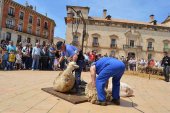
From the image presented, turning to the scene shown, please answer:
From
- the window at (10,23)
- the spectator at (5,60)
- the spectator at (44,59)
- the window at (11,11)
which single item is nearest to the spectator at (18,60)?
the spectator at (5,60)

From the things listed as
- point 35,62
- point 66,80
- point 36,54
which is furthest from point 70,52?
point 35,62

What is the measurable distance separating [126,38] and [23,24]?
75.2 ft

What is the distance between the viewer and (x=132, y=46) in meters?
52.2

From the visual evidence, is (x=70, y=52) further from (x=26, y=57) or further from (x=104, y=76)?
(x=26, y=57)

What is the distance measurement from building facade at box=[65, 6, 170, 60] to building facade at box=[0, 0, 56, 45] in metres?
11.2

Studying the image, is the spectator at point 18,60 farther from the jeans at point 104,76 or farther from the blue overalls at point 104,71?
the jeans at point 104,76

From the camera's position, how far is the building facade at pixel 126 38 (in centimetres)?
5097

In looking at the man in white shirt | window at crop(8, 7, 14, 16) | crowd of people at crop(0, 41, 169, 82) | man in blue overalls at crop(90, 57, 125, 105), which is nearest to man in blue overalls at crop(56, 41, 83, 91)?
man in blue overalls at crop(90, 57, 125, 105)

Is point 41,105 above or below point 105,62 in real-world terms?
below

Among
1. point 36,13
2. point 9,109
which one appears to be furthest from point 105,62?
point 36,13

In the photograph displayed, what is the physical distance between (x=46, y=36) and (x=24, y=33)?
824 centimetres

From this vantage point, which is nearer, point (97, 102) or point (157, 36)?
point (97, 102)

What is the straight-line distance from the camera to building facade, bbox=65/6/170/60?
167 feet

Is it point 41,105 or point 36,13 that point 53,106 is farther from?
point 36,13
